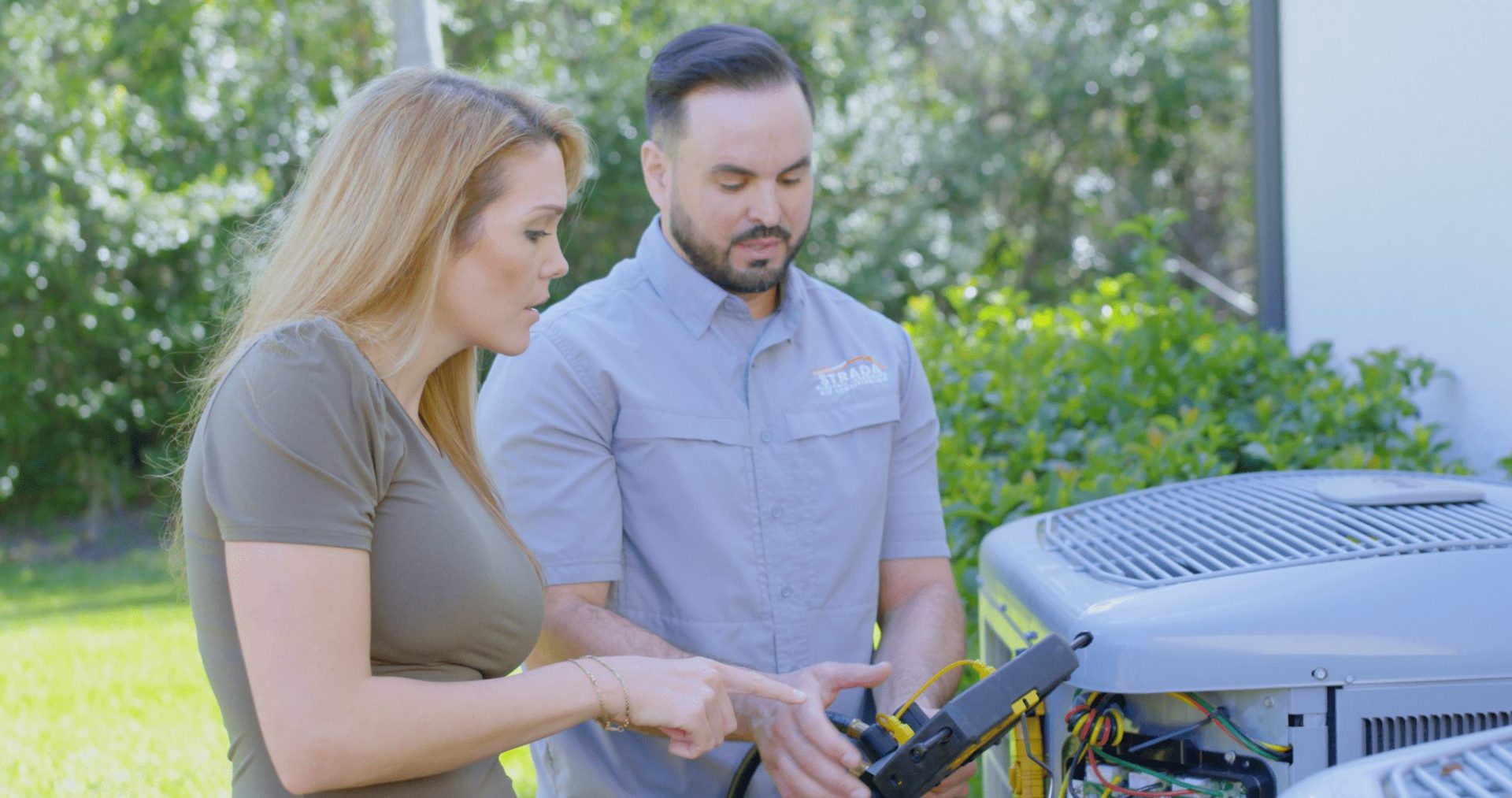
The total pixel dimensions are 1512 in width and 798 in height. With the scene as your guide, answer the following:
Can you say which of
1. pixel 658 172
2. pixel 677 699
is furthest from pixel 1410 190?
pixel 677 699

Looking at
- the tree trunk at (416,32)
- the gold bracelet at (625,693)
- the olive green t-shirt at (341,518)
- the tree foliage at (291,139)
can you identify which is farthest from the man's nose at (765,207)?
the tree foliage at (291,139)

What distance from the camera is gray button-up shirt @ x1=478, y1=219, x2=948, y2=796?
2.24 m

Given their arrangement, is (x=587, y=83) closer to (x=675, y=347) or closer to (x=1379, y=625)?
(x=675, y=347)

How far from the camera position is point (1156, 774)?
5.15 feet

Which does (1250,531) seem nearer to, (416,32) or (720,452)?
(720,452)

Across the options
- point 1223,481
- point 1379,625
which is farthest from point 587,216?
point 1379,625

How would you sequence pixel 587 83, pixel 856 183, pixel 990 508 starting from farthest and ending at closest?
pixel 856 183, pixel 587 83, pixel 990 508

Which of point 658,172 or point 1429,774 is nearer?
point 1429,774

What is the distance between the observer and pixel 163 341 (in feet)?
33.7

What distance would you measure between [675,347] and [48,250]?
8745mm

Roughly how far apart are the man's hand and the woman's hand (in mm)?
225

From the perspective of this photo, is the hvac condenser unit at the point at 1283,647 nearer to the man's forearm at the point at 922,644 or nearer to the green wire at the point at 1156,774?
the green wire at the point at 1156,774

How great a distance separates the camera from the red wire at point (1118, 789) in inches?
61.3

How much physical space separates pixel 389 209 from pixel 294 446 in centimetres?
35
